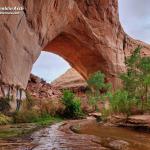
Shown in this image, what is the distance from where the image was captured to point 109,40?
32.8 meters

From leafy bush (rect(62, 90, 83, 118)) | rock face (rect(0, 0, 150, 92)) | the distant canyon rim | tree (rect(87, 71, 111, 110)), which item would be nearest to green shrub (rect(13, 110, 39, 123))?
the distant canyon rim

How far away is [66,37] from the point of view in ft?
96.3

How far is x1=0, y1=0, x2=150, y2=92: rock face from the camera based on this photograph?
59.8 feet

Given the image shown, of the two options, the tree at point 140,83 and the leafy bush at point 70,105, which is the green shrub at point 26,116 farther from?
the tree at point 140,83

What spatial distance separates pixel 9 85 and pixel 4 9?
4448 mm

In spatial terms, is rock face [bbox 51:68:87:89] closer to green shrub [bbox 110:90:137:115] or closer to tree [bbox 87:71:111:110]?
tree [bbox 87:71:111:110]

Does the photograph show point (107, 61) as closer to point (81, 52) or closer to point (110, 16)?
point (81, 52)

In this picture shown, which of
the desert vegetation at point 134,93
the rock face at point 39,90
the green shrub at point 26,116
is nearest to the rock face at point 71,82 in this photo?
A: the rock face at point 39,90

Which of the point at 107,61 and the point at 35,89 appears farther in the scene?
the point at 107,61

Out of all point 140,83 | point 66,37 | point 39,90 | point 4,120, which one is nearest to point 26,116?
point 4,120

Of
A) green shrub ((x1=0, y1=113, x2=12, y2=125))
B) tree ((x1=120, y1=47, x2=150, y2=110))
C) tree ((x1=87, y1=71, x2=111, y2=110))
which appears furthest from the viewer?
tree ((x1=87, y1=71, x2=111, y2=110))

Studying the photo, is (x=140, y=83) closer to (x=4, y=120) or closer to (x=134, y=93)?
(x=134, y=93)

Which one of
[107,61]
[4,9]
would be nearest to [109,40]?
[107,61]

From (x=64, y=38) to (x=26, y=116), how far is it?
44.9 ft
